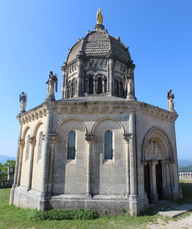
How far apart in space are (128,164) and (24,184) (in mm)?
9148

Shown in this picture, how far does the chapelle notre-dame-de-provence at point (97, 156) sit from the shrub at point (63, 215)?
37 centimetres

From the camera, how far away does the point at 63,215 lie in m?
10.8

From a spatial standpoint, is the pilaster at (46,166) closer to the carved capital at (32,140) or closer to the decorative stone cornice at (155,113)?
the carved capital at (32,140)

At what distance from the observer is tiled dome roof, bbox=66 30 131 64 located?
18.5 m

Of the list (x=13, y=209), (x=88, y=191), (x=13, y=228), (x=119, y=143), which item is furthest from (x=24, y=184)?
(x=119, y=143)

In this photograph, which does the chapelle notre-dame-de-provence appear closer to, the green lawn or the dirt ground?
the green lawn

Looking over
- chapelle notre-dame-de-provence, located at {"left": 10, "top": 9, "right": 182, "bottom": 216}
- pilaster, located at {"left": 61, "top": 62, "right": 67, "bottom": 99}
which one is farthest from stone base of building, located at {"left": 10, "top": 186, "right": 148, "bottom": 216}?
pilaster, located at {"left": 61, "top": 62, "right": 67, "bottom": 99}

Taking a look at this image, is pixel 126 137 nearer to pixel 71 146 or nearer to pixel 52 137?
pixel 71 146

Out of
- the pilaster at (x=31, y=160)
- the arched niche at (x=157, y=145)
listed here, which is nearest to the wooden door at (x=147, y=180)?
the arched niche at (x=157, y=145)

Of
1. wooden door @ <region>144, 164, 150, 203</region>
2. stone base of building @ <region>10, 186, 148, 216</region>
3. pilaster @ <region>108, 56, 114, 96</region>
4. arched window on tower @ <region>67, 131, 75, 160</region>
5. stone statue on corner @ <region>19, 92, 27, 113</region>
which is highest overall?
pilaster @ <region>108, 56, 114, 96</region>

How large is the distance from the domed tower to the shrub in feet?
33.1

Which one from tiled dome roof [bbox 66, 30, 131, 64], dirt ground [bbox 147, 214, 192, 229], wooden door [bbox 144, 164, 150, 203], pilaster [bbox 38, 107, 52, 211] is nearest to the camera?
dirt ground [bbox 147, 214, 192, 229]

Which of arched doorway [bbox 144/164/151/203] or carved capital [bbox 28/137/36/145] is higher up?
carved capital [bbox 28/137/36/145]

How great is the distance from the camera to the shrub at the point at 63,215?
10.6 meters
